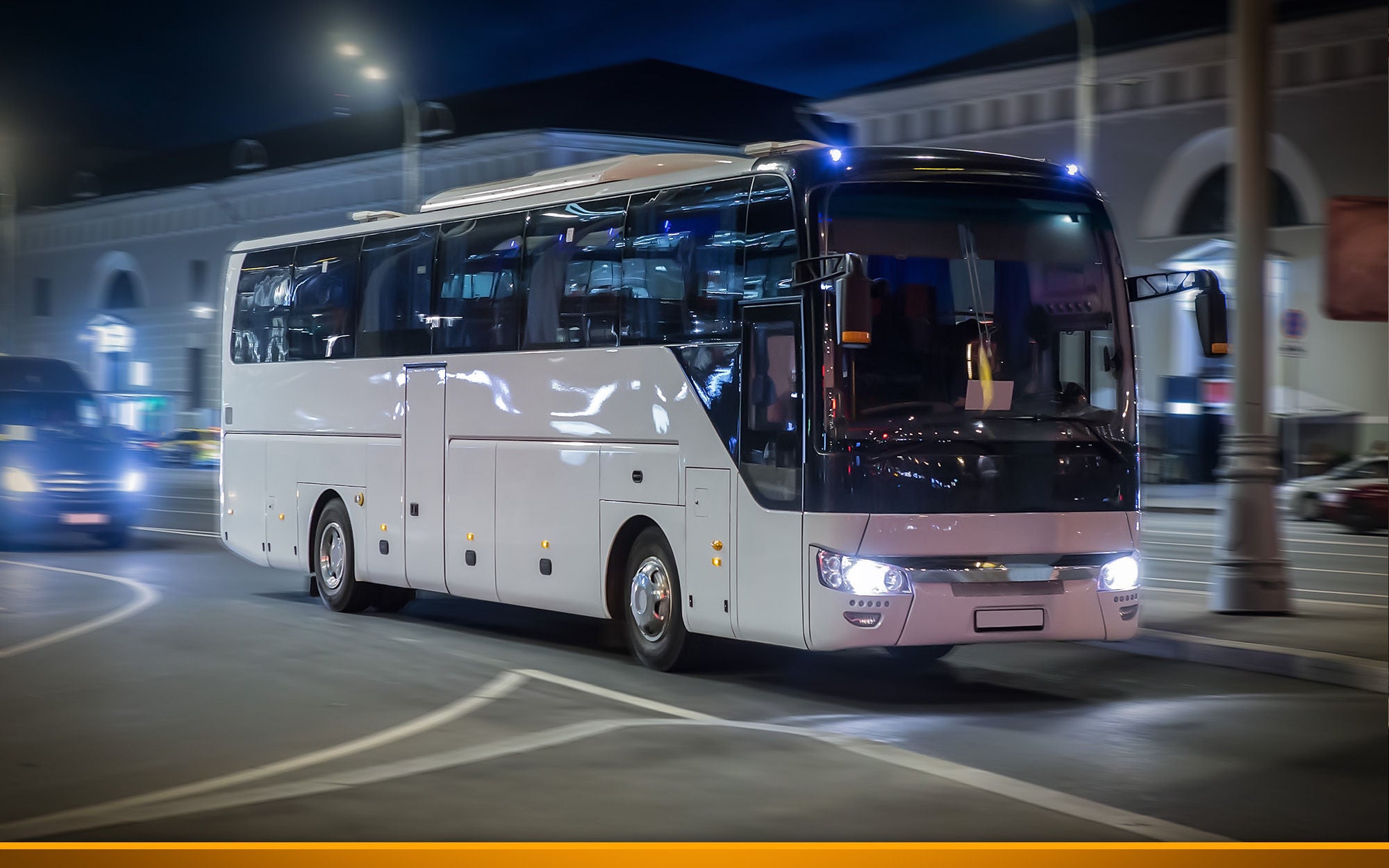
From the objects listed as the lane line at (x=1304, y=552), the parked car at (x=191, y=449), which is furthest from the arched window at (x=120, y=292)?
the lane line at (x=1304, y=552)

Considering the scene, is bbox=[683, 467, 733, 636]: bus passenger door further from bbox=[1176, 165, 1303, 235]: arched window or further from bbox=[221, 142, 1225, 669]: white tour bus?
bbox=[1176, 165, 1303, 235]: arched window

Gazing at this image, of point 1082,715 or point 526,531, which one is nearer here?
point 1082,715

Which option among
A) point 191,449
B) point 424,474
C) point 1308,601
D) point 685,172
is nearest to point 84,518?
point 424,474

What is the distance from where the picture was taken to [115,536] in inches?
917

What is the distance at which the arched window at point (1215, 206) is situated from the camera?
3841 centimetres

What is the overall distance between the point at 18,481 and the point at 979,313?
1544cm

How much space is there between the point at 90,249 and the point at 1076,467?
6821 centimetres

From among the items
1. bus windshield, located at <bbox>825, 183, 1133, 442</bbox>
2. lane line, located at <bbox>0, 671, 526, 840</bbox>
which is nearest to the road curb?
bus windshield, located at <bbox>825, 183, 1133, 442</bbox>

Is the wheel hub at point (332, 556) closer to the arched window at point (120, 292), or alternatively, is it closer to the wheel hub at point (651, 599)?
the wheel hub at point (651, 599)

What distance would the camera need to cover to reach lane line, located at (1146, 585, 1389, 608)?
16.3 metres

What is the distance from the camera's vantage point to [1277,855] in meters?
6.89

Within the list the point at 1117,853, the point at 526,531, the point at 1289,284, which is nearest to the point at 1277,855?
the point at 1117,853

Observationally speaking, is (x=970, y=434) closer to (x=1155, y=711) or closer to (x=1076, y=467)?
(x=1076, y=467)

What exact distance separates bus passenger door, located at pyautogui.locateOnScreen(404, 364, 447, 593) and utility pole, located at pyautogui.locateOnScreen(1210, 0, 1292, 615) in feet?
20.9
